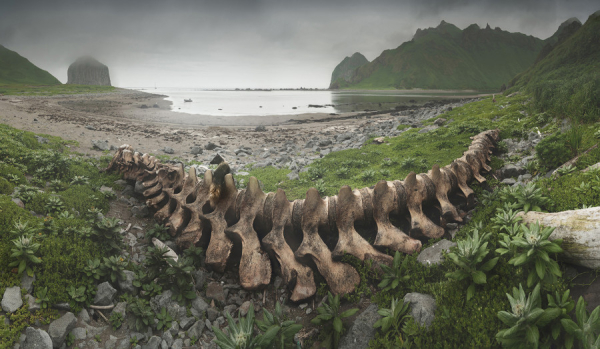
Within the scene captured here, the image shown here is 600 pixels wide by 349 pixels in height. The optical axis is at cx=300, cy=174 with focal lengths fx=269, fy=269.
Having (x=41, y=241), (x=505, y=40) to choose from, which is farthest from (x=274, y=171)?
(x=505, y=40)

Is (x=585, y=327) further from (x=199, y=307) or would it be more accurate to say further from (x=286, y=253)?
(x=199, y=307)

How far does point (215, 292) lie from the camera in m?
4.35

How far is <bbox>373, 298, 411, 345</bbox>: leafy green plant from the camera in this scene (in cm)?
304

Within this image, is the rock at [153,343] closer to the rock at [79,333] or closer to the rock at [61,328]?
the rock at [79,333]

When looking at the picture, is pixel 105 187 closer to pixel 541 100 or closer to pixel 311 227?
pixel 311 227

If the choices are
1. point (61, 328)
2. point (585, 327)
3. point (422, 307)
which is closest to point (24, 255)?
point (61, 328)

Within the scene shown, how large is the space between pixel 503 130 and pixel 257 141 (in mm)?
14175

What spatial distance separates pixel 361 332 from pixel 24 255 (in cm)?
434

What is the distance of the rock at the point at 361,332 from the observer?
323cm

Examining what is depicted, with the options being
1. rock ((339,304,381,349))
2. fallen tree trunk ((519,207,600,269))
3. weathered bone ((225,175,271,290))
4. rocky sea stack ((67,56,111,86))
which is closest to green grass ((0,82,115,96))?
weathered bone ((225,175,271,290))

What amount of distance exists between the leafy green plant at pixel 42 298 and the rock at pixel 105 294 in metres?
0.51

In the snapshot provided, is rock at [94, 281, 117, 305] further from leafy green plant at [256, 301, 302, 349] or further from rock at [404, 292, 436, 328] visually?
rock at [404, 292, 436, 328]

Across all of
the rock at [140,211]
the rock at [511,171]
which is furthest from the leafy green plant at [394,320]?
the rock at [140,211]

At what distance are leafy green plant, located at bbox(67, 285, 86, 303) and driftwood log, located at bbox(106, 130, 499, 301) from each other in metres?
1.61
